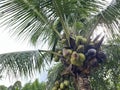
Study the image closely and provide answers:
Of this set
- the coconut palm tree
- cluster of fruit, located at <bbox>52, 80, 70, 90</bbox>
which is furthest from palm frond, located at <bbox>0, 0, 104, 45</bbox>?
cluster of fruit, located at <bbox>52, 80, 70, 90</bbox>

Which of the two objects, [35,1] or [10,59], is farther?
[10,59]

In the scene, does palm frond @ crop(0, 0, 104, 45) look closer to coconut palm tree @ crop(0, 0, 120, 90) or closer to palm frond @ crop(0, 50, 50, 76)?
coconut palm tree @ crop(0, 0, 120, 90)

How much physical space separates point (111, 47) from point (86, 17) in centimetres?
118

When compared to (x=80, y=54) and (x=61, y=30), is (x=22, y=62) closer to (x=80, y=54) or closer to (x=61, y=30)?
(x=61, y=30)

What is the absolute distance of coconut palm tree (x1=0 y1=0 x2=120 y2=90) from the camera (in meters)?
Result: 5.41

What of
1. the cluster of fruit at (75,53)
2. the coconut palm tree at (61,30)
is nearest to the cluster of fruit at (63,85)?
the coconut palm tree at (61,30)

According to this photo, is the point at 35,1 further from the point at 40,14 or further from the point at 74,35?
the point at 74,35

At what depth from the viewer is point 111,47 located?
23.2 feet

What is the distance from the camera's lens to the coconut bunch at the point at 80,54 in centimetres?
530

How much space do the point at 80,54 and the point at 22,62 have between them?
130cm

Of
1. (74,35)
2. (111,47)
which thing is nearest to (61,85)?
(74,35)

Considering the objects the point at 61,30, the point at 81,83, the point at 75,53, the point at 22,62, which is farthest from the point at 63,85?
the point at 61,30

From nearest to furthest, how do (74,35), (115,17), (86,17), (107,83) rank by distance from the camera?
(115,17)
(74,35)
(86,17)
(107,83)

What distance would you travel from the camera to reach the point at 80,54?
5293mm
